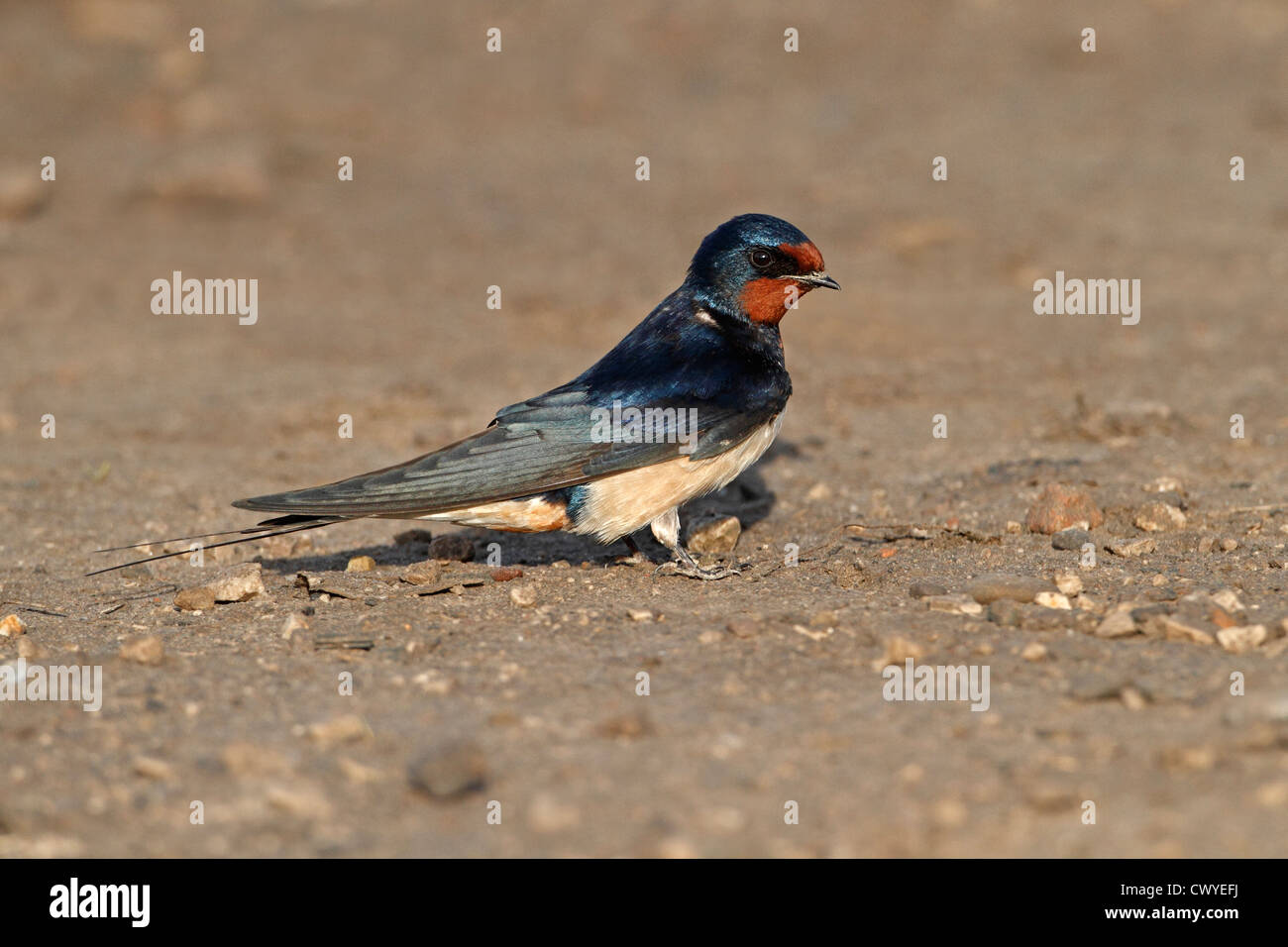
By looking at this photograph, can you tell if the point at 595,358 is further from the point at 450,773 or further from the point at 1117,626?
the point at 450,773

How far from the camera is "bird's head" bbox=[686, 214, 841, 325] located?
4887 millimetres

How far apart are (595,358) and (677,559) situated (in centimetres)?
329

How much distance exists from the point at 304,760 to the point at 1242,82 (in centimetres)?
1040

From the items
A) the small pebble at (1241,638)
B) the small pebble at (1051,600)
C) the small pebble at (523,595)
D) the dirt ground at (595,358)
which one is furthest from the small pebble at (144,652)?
the small pebble at (1241,638)

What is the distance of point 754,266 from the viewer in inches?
193

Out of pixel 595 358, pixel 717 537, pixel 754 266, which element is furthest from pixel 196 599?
pixel 595 358

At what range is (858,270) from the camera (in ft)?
29.3

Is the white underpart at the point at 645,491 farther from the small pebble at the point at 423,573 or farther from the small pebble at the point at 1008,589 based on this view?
the small pebble at the point at 1008,589

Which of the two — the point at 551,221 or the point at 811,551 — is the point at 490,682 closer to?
the point at 811,551

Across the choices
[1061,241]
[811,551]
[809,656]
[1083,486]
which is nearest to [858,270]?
[1061,241]

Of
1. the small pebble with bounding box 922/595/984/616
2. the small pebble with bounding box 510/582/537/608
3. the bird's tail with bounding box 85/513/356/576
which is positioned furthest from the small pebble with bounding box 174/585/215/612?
the small pebble with bounding box 922/595/984/616
